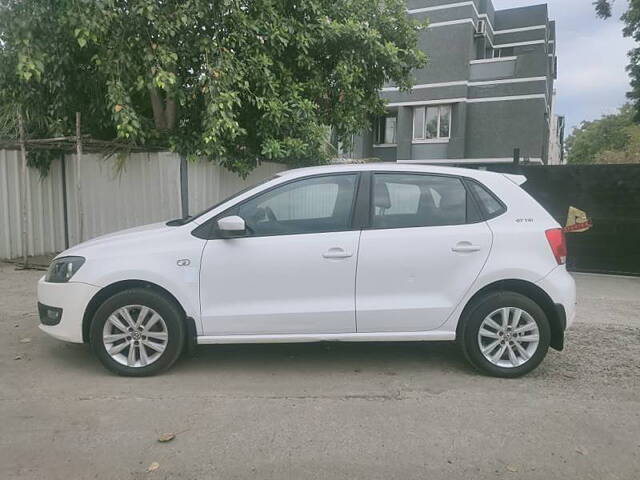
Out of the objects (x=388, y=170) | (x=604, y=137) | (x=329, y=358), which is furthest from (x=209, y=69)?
(x=604, y=137)

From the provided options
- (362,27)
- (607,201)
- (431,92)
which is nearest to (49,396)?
(362,27)

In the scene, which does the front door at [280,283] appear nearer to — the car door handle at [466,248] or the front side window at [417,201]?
the front side window at [417,201]

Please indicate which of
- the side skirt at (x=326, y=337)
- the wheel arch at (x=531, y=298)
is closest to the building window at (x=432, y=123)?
the wheel arch at (x=531, y=298)

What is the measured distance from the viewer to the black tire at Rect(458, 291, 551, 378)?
4.24 metres

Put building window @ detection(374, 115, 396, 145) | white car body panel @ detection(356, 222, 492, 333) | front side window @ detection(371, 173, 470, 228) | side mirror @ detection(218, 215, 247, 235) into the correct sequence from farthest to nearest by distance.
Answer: building window @ detection(374, 115, 396, 145) → front side window @ detection(371, 173, 470, 228) → white car body panel @ detection(356, 222, 492, 333) → side mirror @ detection(218, 215, 247, 235)

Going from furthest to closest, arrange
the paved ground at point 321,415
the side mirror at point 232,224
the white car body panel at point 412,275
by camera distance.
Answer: the white car body panel at point 412,275 → the side mirror at point 232,224 → the paved ground at point 321,415

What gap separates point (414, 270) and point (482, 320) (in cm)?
68

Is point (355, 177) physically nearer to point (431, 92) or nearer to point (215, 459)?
point (215, 459)

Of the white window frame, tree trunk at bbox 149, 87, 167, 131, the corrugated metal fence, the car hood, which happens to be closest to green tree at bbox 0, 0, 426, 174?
tree trunk at bbox 149, 87, 167, 131

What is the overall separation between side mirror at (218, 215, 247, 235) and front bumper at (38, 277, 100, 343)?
43.1 inches

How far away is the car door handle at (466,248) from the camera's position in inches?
167

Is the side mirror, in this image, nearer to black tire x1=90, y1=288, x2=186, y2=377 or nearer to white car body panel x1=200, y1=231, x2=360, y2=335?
white car body panel x1=200, y1=231, x2=360, y2=335

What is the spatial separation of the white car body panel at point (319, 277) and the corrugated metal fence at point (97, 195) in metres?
4.87

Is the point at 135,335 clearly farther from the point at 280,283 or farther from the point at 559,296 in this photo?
the point at 559,296
